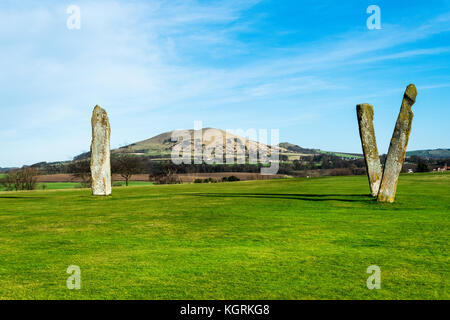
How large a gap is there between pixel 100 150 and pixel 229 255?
18552mm

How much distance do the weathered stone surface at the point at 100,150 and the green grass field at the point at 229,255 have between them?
998 centimetres

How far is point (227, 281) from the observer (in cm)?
675

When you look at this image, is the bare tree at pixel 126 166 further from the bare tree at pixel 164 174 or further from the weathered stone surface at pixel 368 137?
the weathered stone surface at pixel 368 137

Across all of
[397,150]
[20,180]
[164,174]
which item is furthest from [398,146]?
[164,174]

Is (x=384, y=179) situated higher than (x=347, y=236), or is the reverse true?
(x=384, y=179)

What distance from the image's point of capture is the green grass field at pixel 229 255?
20.9ft

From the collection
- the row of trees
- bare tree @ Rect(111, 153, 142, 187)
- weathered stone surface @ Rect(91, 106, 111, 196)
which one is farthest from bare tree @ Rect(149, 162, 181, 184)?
weathered stone surface @ Rect(91, 106, 111, 196)

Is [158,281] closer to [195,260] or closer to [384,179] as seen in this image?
[195,260]

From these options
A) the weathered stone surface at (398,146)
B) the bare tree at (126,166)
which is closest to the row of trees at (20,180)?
the bare tree at (126,166)

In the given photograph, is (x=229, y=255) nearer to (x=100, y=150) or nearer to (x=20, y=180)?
(x=100, y=150)

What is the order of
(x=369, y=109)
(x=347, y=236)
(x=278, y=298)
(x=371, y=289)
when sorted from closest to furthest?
(x=278, y=298) → (x=371, y=289) → (x=347, y=236) → (x=369, y=109)
